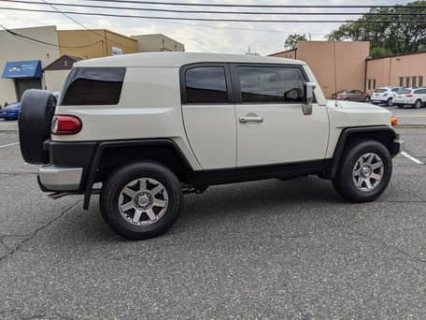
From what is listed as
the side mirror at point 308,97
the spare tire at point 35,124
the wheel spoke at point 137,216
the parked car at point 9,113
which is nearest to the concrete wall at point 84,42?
the parked car at point 9,113

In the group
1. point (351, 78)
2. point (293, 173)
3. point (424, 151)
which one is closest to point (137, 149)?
point (293, 173)

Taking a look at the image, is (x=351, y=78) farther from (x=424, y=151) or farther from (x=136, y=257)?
(x=136, y=257)

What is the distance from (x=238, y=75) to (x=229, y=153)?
0.90 meters

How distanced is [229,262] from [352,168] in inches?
92.3

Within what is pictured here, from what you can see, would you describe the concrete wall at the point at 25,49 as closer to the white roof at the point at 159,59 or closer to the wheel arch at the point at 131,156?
the white roof at the point at 159,59

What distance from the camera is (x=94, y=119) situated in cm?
371

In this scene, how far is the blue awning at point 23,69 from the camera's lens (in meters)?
30.7

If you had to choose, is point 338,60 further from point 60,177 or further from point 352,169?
point 60,177

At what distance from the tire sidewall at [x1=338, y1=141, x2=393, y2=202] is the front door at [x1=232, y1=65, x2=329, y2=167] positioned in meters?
0.39

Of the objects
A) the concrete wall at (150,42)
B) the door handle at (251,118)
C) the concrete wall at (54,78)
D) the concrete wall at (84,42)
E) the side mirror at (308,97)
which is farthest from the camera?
the concrete wall at (150,42)

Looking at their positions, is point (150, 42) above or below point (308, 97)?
above

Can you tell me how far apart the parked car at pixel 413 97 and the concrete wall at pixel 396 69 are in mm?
7338

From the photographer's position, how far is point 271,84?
4.48 m

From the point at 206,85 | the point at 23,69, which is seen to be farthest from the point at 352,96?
the point at 206,85
